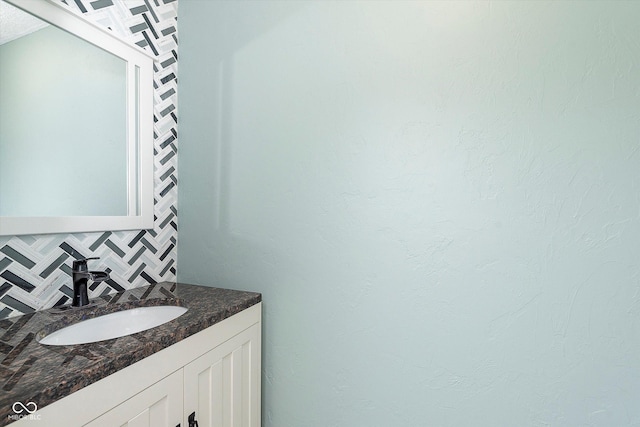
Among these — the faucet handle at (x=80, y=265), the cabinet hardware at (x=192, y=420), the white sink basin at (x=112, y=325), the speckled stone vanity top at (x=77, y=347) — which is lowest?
the cabinet hardware at (x=192, y=420)

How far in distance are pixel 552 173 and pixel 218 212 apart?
1.22m

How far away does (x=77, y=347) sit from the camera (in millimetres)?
736

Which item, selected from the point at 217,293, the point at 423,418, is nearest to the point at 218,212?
the point at 217,293

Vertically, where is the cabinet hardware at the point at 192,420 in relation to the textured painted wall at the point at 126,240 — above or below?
below

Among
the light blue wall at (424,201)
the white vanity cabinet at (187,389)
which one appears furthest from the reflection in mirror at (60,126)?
the white vanity cabinet at (187,389)

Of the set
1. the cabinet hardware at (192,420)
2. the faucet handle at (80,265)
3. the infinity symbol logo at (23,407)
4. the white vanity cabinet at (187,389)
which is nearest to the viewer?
the infinity symbol logo at (23,407)

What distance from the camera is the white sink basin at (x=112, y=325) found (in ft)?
3.03

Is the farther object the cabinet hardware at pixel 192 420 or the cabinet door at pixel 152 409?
the cabinet hardware at pixel 192 420

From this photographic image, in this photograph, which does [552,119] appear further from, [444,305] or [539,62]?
[444,305]

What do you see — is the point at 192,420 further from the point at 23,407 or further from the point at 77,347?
the point at 23,407

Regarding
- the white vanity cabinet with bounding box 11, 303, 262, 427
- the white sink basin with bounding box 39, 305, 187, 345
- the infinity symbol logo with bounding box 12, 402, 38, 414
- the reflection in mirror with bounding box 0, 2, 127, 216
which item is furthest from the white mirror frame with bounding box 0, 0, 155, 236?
the infinity symbol logo with bounding box 12, 402, 38, 414

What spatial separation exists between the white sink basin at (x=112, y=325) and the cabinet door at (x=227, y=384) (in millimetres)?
223

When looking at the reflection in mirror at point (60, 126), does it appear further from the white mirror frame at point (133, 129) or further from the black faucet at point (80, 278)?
the black faucet at point (80, 278)

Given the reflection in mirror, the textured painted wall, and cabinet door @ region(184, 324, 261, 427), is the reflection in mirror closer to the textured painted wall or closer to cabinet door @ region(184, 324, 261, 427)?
the textured painted wall
